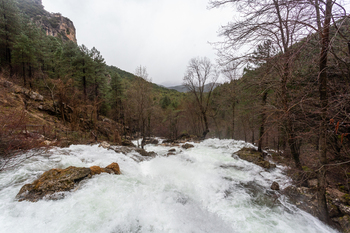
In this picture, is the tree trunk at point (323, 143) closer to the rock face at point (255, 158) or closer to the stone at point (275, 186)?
the stone at point (275, 186)

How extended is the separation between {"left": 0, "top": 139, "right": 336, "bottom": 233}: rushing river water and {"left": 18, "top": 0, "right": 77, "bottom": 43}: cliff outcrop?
85.7m

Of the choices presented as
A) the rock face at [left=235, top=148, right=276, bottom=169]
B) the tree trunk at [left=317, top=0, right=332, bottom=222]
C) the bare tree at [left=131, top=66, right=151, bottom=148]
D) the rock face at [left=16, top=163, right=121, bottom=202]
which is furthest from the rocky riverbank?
the bare tree at [left=131, top=66, right=151, bottom=148]

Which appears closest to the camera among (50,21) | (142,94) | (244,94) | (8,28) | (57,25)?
(244,94)

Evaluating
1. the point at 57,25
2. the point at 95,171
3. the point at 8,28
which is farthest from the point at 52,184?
the point at 57,25

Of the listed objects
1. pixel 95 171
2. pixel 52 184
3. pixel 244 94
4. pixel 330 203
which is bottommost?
pixel 330 203

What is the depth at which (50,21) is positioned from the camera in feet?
228

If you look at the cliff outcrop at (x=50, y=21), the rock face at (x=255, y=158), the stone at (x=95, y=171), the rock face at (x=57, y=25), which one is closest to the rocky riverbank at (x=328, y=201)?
the rock face at (x=255, y=158)

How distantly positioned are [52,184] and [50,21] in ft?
341

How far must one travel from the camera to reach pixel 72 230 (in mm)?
3004

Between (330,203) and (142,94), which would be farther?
(142,94)

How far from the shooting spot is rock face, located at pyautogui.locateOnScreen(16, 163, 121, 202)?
3863 millimetres

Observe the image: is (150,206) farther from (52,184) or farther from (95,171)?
(52,184)

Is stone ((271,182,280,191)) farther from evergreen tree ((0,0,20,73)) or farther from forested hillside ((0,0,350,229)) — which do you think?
evergreen tree ((0,0,20,73))

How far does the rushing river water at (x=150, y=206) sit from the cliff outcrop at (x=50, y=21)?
85.7 meters
